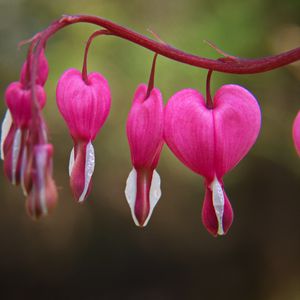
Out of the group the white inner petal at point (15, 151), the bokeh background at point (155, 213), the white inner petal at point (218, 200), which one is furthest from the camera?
the bokeh background at point (155, 213)

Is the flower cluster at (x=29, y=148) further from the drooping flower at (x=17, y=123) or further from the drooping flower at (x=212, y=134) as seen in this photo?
the drooping flower at (x=212, y=134)

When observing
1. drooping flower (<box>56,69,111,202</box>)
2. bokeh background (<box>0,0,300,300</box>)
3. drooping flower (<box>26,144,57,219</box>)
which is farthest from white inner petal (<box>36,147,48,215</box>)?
bokeh background (<box>0,0,300,300</box>)

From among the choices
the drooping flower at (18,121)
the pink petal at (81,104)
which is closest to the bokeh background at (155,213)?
the pink petal at (81,104)

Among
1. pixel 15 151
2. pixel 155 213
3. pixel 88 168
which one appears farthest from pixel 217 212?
pixel 155 213

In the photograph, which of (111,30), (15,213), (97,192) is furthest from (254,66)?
(15,213)

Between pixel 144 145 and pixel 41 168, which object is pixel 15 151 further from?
pixel 144 145

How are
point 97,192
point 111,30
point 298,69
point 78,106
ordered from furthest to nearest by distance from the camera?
point 97,192, point 298,69, point 78,106, point 111,30

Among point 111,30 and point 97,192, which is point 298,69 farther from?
point 111,30
